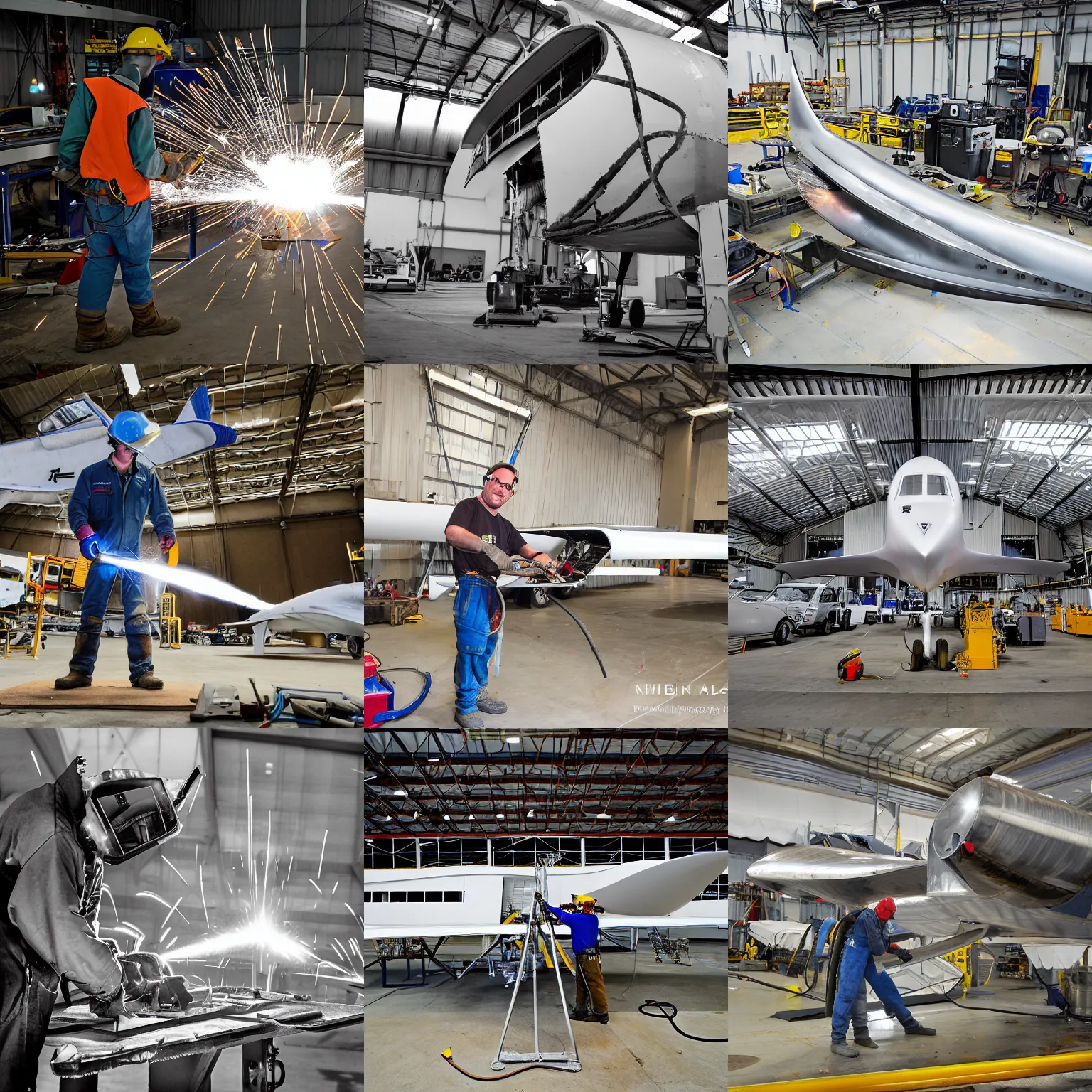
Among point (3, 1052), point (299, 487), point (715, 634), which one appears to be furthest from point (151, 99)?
point (3, 1052)

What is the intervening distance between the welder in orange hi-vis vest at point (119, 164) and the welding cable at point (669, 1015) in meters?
3.98

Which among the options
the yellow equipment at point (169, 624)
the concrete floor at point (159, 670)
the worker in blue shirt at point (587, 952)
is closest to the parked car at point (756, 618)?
the worker in blue shirt at point (587, 952)

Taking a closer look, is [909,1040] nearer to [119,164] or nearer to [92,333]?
[92,333]

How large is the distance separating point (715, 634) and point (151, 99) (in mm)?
3307

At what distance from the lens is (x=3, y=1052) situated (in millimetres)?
3311

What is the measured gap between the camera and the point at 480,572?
3828 mm

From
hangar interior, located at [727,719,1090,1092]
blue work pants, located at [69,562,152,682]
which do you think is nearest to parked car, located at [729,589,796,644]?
hangar interior, located at [727,719,1090,1092]

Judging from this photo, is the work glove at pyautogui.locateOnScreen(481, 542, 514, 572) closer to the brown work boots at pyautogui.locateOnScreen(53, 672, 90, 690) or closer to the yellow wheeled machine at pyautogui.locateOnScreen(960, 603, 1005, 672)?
the brown work boots at pyautogui.locateOnScreen(53, 672, 90, 690)

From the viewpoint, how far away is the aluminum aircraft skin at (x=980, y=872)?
3094mm

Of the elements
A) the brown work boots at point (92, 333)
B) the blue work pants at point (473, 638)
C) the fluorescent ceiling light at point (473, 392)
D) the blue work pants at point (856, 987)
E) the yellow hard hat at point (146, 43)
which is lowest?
the blue work pants at point (856, 987)

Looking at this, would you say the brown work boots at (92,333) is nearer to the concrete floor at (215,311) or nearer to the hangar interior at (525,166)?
the concrete floor at (215,311)

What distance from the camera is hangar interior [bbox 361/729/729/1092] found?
386 cm

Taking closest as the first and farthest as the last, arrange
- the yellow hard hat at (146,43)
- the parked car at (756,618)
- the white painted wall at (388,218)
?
1. the yellow hard hat at (146,43)
2. the white painted wall at (388,218)
3. the parked car at (756,618)

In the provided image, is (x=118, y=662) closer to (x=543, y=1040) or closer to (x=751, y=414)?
(x=543, y=1040)
